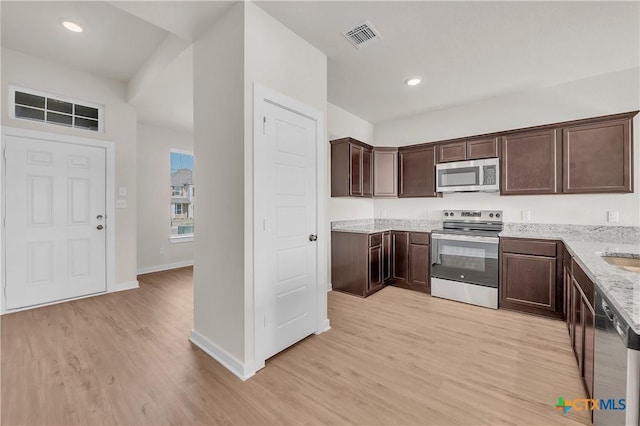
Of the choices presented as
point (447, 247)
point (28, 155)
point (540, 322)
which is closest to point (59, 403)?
point (28, 155)

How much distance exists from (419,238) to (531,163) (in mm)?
1660

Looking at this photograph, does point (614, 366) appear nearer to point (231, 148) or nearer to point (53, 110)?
point (231, 148)

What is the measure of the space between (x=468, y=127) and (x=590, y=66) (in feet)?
4.49

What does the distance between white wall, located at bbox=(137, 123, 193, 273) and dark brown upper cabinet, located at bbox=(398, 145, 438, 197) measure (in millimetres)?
4520

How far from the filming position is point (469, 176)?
3744mm

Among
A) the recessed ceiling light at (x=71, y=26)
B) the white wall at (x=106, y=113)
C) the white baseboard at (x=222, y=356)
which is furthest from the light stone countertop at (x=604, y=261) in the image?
the white wall at (x=106, y=113)

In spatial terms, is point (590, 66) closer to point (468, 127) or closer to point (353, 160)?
point (468, 127)

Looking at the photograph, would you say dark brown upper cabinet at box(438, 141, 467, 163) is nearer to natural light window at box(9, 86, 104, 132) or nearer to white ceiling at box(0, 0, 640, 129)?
white ceiling at box(0, 0, 640, 129)

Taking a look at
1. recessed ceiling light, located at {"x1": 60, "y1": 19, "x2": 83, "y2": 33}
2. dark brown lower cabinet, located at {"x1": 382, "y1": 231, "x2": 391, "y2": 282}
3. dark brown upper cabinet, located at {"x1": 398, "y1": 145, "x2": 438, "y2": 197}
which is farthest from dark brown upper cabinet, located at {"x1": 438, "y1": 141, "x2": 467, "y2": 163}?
recessed ceiling light, located at {"x1": 60, "y1": 19, "x2": 83, "y2": 33}

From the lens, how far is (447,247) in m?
3.66

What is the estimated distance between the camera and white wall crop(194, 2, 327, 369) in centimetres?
200

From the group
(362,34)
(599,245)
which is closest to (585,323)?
(599,245)

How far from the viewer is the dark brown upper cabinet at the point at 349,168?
3.92 metres

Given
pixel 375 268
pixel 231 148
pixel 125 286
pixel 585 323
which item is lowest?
pixel 125 286
